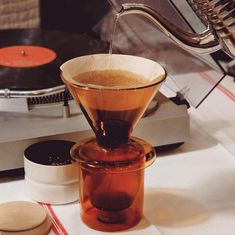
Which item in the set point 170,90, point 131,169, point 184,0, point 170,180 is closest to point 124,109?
point 131,169

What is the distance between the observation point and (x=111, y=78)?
0.74 meters

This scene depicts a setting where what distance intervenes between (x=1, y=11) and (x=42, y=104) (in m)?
0.71

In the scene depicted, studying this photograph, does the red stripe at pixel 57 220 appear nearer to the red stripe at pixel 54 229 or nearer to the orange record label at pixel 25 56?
the red stripe at pixel 54 229

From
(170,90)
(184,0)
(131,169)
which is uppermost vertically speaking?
(184,0)

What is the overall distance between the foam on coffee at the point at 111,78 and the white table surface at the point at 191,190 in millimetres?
180

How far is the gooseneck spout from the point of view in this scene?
74 cm

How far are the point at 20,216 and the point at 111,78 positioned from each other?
20 centimetres

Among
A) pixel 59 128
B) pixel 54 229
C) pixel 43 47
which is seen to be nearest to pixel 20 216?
pixel 54 229

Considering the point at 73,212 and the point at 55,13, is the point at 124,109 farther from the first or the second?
the point at 55,13

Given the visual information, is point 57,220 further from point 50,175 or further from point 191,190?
point 191,190

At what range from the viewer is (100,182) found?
0.75m

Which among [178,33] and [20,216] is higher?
[178,33]

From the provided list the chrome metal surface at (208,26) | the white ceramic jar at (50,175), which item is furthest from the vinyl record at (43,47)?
the chrome metal surface at (208,26)

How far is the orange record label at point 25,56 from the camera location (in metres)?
0.99
